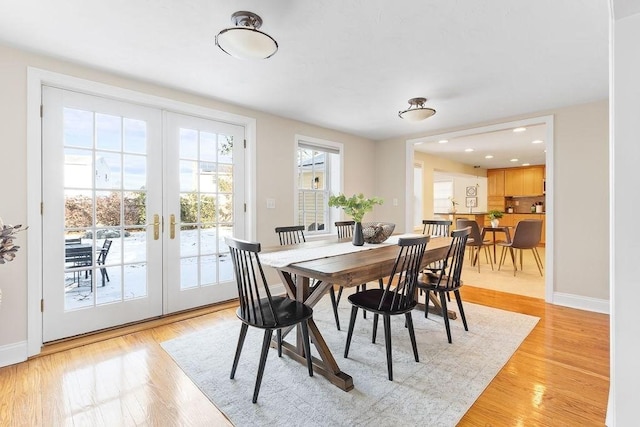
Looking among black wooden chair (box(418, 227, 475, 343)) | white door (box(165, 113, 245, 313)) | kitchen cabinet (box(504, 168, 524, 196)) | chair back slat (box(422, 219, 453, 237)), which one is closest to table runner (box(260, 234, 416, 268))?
black wooden chair (box(418, 227, 475, 343))

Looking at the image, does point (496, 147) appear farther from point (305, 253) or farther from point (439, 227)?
point (305, 253)

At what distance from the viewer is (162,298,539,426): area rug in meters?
1.66

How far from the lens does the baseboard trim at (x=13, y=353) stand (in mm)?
2186

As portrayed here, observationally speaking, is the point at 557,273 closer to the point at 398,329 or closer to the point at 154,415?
the point at 398,329

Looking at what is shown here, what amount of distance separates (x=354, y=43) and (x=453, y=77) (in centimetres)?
109

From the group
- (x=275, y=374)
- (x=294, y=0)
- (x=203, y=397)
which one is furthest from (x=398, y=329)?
(x=294, y=0)

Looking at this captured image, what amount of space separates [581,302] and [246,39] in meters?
4.19

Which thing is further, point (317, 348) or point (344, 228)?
point (344, 228)

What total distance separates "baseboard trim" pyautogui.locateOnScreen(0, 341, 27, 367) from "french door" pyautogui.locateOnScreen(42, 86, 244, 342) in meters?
0.21

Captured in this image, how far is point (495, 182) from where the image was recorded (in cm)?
943

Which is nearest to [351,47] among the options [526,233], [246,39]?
[246,39]

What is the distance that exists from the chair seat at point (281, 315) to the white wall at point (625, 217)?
56.6 inches

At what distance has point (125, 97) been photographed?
2750mm

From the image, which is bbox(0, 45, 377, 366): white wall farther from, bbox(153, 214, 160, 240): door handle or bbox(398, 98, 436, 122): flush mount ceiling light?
bbox(398, 98, 436, 122): flush mount ceiling light
